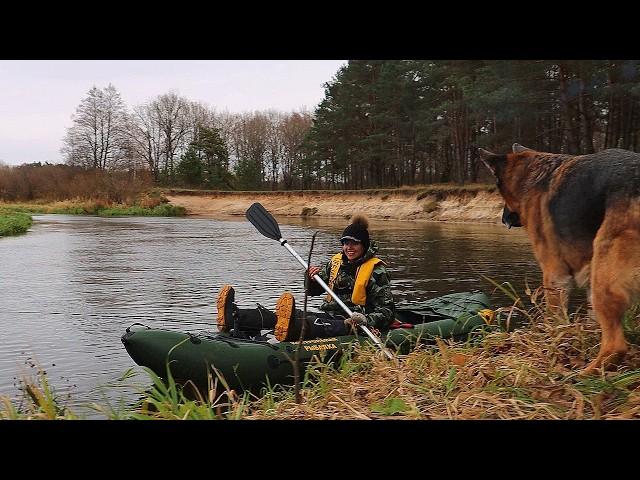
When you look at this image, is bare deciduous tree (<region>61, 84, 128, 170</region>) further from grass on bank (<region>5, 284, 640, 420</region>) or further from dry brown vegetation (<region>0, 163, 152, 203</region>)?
grass on bank (<region>5, 284, 640, 420</region>)

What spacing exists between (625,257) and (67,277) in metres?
10.4

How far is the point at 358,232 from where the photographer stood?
4.67 metres

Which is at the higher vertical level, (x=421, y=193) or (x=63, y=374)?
(x=421, y=193)

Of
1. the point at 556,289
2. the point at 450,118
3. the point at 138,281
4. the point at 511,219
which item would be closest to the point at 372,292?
the point at 511,219

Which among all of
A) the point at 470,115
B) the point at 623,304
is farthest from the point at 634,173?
the point at 470,115

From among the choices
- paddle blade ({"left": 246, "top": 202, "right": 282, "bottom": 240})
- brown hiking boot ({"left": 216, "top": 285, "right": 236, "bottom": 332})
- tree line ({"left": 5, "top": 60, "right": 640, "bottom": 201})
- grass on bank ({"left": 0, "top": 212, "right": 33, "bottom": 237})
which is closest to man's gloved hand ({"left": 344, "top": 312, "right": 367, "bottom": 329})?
brown hiking boot ({"left": 216, "top": 285, "right": 236, "bottom": 332})

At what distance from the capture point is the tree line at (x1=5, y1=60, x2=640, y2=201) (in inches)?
546

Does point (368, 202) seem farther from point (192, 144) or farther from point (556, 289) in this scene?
point (556, 289)

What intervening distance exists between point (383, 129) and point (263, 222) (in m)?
22.9

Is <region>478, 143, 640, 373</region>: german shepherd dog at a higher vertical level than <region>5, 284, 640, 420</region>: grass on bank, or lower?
higher

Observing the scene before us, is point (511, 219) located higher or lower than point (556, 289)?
higher

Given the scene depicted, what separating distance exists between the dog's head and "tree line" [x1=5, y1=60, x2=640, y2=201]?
200 inches
